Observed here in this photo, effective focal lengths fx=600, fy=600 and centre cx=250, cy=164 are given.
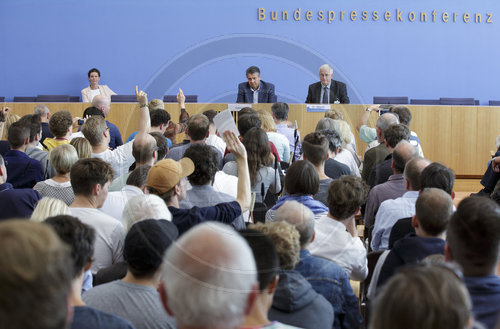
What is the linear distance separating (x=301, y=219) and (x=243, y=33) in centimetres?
847

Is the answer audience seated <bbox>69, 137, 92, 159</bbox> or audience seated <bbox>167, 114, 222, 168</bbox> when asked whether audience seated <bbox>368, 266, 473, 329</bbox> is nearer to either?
audience seated <bbox>69, 137, 92, 159</bbox>

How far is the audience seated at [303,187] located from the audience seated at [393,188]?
63 centimetres

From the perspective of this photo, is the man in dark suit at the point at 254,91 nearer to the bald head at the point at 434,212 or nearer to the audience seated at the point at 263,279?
the bald head at the point at 434,212

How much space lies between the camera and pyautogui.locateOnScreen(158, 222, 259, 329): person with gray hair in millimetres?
1127

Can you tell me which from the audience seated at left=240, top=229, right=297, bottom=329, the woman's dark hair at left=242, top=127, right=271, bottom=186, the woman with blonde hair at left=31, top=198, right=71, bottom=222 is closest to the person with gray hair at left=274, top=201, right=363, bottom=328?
the audience seated at left=240, top=229, right=297, bottom=329

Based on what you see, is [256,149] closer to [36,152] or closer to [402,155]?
[402,155]

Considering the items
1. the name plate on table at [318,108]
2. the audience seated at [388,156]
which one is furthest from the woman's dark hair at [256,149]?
the name plate on table at [318,108]

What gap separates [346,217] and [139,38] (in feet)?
27.7

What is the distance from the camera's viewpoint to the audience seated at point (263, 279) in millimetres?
1379

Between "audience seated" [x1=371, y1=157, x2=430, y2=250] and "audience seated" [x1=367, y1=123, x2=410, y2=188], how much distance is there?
1.06 meters

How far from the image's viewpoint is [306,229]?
224cm

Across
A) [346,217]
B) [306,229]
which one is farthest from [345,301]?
[346,217]

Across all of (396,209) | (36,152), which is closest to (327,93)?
(36,152)

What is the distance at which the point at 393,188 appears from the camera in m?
3.71
